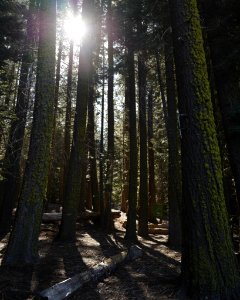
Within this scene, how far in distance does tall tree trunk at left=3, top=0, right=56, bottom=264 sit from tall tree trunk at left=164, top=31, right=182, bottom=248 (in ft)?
15.0

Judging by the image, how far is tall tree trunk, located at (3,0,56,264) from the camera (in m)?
7.90

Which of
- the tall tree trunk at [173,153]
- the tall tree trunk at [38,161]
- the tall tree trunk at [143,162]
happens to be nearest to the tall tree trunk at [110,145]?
the tall tree trunk at [143,162]

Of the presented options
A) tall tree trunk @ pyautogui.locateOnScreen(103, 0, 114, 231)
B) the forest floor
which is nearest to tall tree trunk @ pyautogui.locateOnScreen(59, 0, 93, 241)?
the forest floor

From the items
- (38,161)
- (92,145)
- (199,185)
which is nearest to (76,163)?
(38,161)

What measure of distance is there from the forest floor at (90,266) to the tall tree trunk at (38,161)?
0.51m

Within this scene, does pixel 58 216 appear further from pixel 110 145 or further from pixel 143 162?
pixel 143 162

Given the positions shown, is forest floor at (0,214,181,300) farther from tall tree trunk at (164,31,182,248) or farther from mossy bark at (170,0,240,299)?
tall tree trunk at (164,31,182,248)

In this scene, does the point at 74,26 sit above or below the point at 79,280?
above

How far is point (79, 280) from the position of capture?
249 inches

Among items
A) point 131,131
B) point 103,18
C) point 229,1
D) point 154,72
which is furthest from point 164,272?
point 103,18

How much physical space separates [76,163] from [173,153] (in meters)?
3.61

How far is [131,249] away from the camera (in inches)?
376

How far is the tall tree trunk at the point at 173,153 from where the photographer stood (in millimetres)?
12422

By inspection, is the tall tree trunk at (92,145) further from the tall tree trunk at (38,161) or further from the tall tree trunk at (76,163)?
the tall tree trunk at (38,161)
